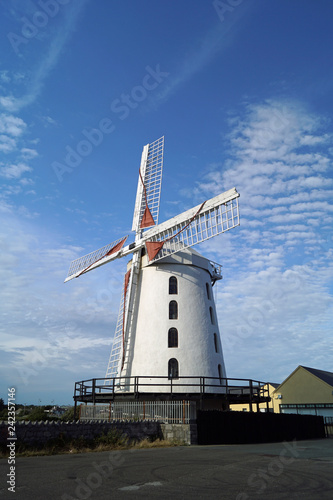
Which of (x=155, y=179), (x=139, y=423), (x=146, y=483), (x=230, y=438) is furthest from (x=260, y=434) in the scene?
(x=155, y=179)

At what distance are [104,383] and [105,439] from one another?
7874mm

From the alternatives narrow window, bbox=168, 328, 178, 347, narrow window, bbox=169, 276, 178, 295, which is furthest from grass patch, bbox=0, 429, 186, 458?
narrow window, bbox=169, 276, 178, 295

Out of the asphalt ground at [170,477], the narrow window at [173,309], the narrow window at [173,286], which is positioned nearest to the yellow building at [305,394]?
the narrow window at [173,309]

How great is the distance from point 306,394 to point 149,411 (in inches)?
1101

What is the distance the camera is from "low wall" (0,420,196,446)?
47.2 ft

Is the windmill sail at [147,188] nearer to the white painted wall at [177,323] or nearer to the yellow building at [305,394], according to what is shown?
the white painted wall at [177,323]

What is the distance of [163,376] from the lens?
24.2 m

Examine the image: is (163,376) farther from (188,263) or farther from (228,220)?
(228,220)

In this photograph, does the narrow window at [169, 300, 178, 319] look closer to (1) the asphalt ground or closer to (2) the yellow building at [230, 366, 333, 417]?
(1) the asphalt ground

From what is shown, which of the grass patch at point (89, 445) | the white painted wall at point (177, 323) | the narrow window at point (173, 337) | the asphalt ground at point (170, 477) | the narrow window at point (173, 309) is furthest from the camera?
the narrow window at point (173, 309)

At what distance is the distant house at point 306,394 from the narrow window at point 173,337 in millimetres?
22517

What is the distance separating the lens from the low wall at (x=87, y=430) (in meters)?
14.4

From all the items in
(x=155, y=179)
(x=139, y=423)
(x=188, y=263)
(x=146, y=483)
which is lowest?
(x=146, y=483)

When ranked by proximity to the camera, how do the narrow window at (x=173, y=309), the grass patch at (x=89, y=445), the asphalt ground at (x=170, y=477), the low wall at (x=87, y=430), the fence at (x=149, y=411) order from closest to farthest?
the asphalt ground at (x=170, y=477)
the grass patch at (x=89, y=445)
the low wall at (x=87, y=430)
the fence at (x=149, y=411)
the narrow window at (x=173, y=309)
